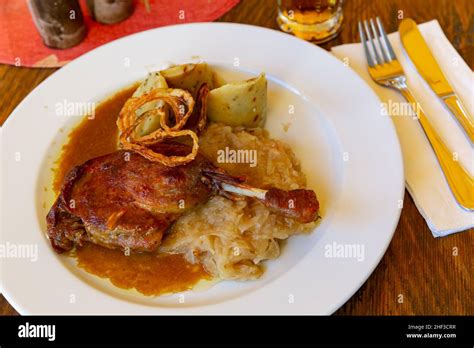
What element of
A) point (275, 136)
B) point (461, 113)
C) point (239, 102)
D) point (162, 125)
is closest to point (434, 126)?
point (461, 113)

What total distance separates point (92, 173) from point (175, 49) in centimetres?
89

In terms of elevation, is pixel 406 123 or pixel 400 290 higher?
pixel 406 123

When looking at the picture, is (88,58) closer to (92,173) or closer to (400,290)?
(92,173)

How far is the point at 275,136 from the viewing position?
2.35 metres

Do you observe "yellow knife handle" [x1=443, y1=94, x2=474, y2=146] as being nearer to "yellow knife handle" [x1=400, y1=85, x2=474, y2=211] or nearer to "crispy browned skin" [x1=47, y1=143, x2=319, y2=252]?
"yellow knife handle" [x1=400, y1=85, x2=474, y2=211]

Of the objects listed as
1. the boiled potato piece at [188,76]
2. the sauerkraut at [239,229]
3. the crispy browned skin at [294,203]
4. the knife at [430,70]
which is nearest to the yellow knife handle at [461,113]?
the knife at [430,70]

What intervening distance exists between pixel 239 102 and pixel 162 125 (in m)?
0.35

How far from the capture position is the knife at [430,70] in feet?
7.52

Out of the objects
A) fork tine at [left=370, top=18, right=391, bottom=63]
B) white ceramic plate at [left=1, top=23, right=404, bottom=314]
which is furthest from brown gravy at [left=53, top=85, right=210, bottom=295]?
fork tine at [left=370, top=18, right=391, bottom=63]

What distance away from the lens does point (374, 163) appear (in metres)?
2.06

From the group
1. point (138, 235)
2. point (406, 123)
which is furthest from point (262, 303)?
point (406, 123)

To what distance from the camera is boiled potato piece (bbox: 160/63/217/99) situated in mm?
2260

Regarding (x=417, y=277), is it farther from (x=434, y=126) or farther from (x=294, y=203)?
(x=434, y=126)
